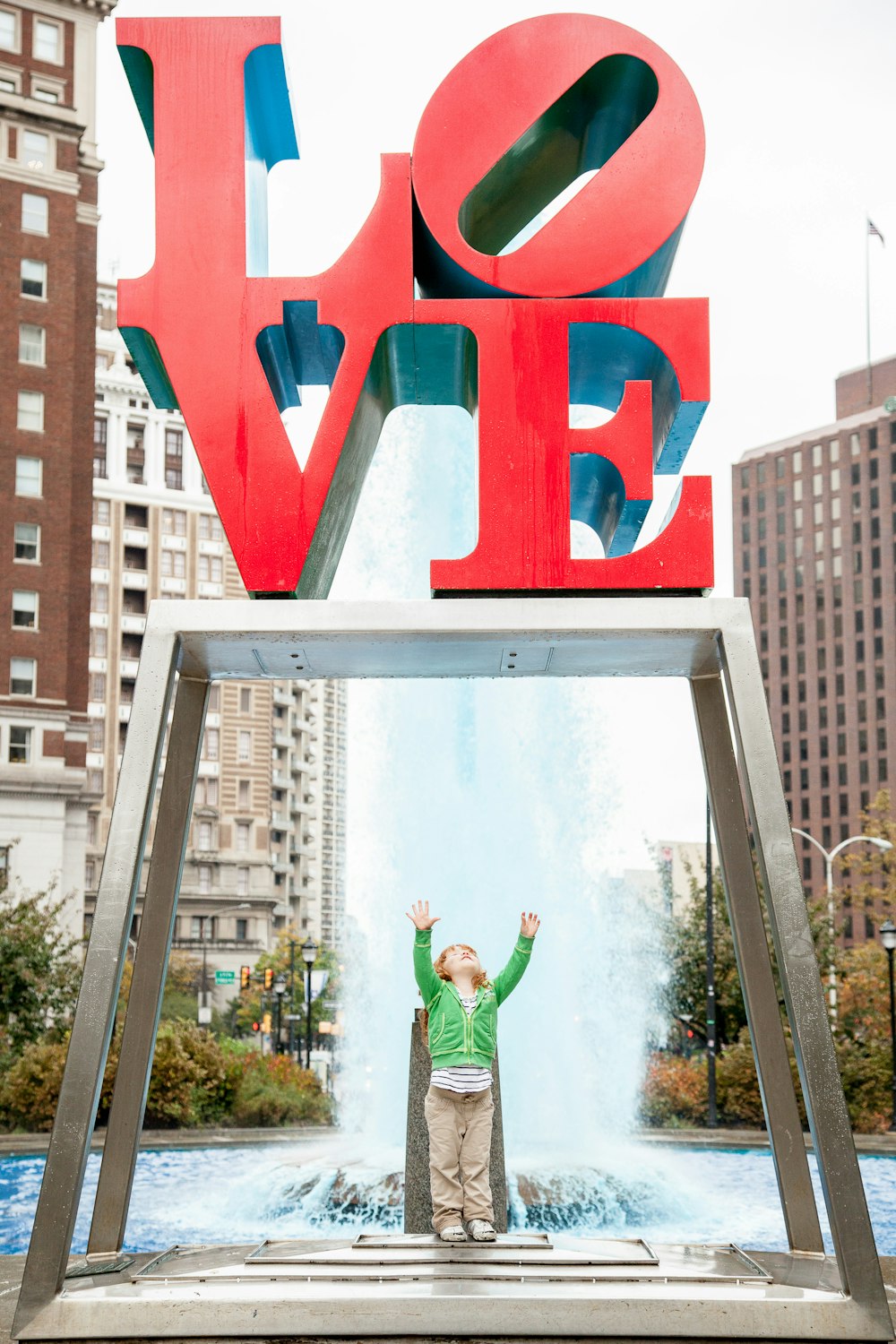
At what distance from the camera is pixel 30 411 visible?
68562mm

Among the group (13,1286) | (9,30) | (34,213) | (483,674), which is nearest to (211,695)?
(34,213)

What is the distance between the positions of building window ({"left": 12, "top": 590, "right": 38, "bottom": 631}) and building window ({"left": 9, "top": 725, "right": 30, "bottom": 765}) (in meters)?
4.87

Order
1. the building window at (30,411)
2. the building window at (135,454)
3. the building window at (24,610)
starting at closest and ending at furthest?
the building window at (24,610) → the building window at (30,411) → the building window at (135,454)

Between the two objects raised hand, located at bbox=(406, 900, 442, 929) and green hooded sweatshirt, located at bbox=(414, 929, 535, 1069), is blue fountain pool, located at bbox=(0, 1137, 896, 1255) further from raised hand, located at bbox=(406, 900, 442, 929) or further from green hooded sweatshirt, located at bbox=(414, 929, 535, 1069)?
raised hand, located at bbox=(406, 900, 442, 929)

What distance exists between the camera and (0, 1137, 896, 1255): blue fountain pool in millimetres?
16219

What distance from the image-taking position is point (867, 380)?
14000 cm

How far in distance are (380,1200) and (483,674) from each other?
35.6 ft

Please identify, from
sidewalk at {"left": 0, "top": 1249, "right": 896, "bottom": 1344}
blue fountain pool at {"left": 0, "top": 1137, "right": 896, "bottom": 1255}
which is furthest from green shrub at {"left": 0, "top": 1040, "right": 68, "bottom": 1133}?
sidewalk at {"left": 0, "top": 1249, "right": 896, "bottom": 1344}

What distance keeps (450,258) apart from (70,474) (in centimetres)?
6351

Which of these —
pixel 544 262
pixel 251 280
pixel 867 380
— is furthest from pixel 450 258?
pixel 867 380

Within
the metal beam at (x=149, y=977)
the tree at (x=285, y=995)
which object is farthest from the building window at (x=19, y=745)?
the metal beam at (x=149, y=977)

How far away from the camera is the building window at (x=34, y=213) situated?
69825mm

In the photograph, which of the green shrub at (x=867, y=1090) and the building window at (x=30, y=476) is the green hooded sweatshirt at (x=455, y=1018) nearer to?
the green shrub at (x=867, y=1090)

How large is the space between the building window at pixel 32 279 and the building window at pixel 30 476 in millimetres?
8498
